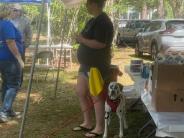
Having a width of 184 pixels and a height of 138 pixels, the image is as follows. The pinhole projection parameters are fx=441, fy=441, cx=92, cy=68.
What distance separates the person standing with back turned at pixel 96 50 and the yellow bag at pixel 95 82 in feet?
0.31

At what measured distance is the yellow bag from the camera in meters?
5.64

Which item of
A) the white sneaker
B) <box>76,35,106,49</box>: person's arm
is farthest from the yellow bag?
the white sneaker

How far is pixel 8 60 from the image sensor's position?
266 inches

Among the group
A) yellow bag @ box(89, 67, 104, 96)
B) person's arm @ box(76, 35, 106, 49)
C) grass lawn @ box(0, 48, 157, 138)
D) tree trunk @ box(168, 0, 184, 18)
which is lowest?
grass lawn @ box(0, 48, 157, 138)

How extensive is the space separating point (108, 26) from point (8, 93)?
2215 mm

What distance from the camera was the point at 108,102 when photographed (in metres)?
5.73

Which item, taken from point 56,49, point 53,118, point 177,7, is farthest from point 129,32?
point 53,118

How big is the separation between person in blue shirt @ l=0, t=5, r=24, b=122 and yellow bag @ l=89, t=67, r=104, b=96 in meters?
1.47

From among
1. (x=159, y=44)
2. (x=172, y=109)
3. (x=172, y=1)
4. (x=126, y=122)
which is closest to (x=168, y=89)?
(x=172, y=109)

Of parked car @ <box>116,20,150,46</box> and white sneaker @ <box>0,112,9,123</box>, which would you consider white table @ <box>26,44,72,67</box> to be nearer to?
white sneaker @ <box>0,112,9,123</box>

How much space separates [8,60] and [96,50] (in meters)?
1.71

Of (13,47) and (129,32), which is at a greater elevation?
(13,47)

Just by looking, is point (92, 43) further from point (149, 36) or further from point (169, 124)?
point (149, 36)

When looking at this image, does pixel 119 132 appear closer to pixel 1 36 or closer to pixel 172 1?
pixel 1 36
